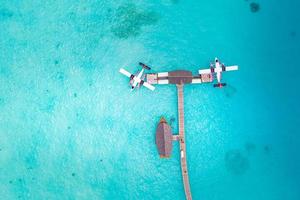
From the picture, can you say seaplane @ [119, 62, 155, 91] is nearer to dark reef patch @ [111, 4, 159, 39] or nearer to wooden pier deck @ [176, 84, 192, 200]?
wooden pier deck @ [176, 84, 192, 200]

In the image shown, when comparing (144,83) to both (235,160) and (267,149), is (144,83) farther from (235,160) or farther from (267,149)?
(267,149)

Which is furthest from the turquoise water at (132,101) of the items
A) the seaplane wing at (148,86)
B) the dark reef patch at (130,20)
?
the seaplane wing at (148,86)

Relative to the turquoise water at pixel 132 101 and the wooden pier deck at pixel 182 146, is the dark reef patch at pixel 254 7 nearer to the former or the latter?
the turquoise water at pixel 132 101

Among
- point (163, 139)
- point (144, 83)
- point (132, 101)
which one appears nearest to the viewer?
point (163, 139)

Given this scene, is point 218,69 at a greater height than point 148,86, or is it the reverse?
point 218,69

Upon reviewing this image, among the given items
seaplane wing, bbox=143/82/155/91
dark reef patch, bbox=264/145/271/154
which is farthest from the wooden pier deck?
dark reef patch, bbox=264/145/271/154

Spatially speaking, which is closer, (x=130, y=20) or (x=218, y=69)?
(x=218, y=69)

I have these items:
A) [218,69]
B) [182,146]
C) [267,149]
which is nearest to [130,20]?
[218,69]
